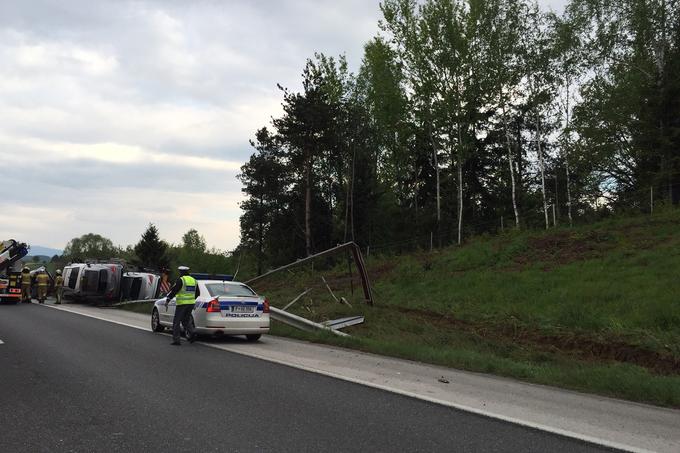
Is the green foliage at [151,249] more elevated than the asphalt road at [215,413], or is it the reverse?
the green foliage at [151,249]

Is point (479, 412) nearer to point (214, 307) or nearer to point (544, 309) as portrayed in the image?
point (214, 307)

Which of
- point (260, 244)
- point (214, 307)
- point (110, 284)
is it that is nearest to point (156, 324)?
point (214, 307)

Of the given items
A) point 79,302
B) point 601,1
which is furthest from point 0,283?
point 601,1

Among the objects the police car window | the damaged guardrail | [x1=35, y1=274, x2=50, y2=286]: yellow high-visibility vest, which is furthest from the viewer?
[x1=35, y1=274, x2=50, y2=286]: yellow high-visibility vest

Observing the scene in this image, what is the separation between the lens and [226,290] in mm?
12789

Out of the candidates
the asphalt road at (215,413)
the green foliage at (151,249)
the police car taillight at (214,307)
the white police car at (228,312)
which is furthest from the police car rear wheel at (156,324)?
the green foliage at (151,249)

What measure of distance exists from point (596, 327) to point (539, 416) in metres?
8.75

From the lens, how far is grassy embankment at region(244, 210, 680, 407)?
965cm

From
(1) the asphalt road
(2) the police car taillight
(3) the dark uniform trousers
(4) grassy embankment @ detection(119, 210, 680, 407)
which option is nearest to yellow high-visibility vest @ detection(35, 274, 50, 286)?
(4) grassy embankment @ detection(119, 210, 680, 407)

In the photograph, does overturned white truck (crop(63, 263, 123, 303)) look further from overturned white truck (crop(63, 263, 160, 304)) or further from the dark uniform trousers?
the dark uniform trousers

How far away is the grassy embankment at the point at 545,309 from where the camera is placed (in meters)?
9.65

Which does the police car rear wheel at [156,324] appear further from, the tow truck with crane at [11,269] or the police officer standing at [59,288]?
the police officer standing at [59,288]

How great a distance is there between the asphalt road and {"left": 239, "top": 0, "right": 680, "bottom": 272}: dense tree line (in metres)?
23.5

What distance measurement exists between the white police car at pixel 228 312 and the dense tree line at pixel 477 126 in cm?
1949
